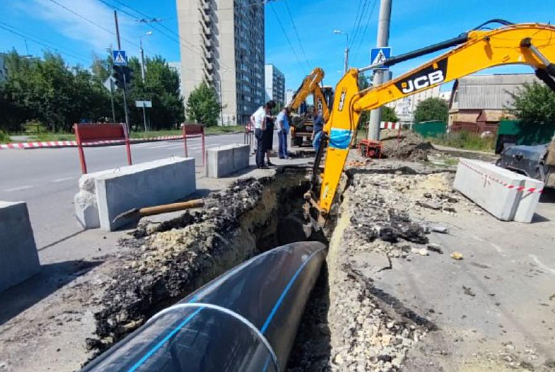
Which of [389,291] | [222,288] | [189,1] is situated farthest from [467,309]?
[189,1]

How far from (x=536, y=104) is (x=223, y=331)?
80.7 feet

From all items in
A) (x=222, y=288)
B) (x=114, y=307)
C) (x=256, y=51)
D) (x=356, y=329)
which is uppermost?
(x=256, y=51)

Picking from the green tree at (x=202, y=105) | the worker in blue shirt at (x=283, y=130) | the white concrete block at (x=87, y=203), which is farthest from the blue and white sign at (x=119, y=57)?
the green tree at (x=202, y=105)

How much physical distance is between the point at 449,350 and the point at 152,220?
3.67 metres

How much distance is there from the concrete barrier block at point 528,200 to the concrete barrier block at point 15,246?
6.67 meters

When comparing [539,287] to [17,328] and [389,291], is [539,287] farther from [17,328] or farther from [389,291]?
[17,328]

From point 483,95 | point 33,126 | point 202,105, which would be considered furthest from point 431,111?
point 33,126

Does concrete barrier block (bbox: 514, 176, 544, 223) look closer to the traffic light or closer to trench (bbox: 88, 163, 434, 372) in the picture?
trench (bbox: 88, 163, 434, 372)

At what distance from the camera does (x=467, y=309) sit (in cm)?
270

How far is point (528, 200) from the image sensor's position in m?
4.82

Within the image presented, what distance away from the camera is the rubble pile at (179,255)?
2492 millimetres

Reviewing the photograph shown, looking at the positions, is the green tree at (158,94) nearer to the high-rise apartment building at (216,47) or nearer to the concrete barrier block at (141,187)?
the high-rise apartment building at (216,47)

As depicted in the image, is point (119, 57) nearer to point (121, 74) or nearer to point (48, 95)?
point (121, 74)

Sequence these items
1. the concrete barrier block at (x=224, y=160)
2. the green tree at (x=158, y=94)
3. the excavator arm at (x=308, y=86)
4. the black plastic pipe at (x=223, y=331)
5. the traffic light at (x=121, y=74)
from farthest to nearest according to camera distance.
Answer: the green tree at (x=158, y=94) < the traffic light at (x=121, y=74) < the excavator arm at (x=308, y=86) < the concrete barrier block at (x=224, y=160) < the black plastic pipe at (x=223, y=331)
